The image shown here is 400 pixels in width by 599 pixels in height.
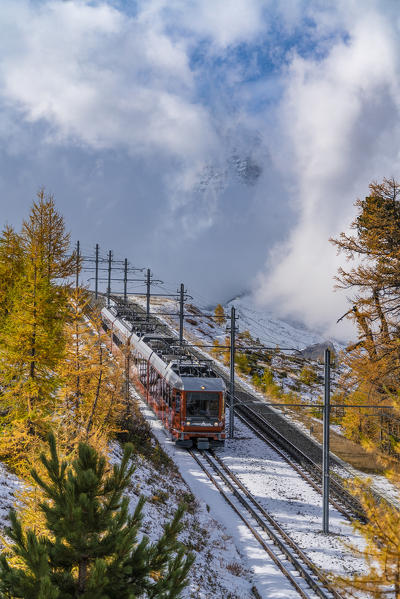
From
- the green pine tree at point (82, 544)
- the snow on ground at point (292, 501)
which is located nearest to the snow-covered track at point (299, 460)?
the snow on ground at point (292, 501)

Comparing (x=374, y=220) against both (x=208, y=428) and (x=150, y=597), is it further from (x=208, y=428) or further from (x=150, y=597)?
(x=150, y=597)

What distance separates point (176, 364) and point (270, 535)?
33.4ft

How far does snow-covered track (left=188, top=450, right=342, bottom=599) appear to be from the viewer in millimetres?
13344

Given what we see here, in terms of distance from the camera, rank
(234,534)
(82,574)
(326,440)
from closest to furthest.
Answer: (82,574)
(234,534)
(326,440)

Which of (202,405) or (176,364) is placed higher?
(176,364)

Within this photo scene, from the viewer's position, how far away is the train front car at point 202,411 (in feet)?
77.3

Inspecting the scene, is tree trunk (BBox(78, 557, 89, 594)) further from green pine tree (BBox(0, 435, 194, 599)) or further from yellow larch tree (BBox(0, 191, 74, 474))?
yellow larch tree (BBox(0, 191, 74, 474))

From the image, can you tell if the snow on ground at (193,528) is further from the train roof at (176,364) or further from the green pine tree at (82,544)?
the green pine tree at (82,544)

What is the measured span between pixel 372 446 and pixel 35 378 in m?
14.0

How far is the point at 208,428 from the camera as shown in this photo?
24.0 meters

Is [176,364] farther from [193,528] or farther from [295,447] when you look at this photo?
[193,528]

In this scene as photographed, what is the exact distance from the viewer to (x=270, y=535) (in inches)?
645

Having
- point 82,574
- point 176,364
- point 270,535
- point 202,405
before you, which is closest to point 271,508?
point 270,535

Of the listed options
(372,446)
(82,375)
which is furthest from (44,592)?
(82,375)
